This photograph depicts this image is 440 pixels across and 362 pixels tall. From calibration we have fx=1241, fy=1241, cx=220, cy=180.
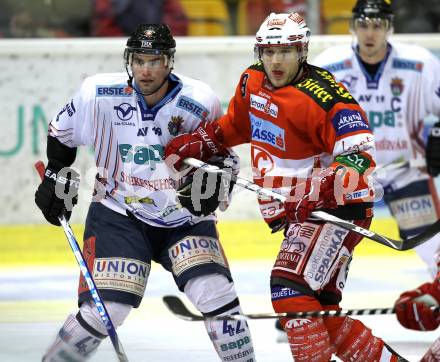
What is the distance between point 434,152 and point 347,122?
69.0 inches

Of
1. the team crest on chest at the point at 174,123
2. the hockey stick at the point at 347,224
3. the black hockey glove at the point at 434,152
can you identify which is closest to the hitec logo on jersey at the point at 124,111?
the team crest on chest at the point at 174,123

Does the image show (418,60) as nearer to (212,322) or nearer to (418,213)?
(418,213)

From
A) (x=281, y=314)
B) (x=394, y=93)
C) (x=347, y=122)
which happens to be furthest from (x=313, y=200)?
(x=394, y=93)

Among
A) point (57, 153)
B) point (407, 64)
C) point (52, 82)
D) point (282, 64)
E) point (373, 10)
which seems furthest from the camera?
point (52, 82)

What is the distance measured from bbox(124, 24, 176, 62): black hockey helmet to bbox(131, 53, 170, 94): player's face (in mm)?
21


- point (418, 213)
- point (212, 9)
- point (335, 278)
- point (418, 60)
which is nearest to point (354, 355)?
point (335, 278)

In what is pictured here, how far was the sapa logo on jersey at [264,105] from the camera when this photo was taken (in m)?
4.36

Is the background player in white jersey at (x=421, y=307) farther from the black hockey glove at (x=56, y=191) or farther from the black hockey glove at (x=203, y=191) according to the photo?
the black hockey glove at (x=56, y=191)

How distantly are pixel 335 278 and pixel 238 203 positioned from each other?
316cm

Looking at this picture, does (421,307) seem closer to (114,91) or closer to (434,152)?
(114,91)

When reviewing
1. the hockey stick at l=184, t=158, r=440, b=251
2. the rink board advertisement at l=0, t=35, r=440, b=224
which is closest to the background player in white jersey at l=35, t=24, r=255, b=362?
the hockey stick at l=184, t=158, r=440, b=251

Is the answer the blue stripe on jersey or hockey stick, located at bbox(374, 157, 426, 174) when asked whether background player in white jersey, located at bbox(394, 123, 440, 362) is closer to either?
the blue stripe on jersey

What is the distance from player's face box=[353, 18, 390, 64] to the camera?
609 cm

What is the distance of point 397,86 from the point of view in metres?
6.29
